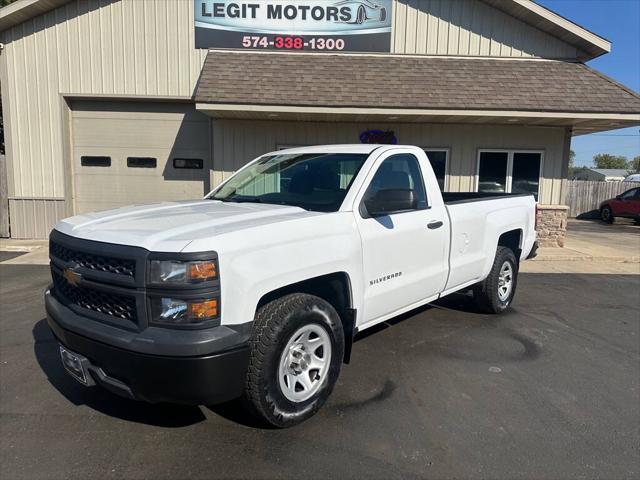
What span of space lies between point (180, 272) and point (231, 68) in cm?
906

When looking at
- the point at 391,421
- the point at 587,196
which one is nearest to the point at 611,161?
the point at 587,196

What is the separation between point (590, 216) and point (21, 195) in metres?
24.0

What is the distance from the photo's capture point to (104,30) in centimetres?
1120

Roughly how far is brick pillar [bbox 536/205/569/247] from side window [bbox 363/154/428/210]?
8149 mm

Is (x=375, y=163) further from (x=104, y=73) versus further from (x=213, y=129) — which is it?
(x=104, y=73)

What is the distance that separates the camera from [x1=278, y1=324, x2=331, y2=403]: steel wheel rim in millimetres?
3100

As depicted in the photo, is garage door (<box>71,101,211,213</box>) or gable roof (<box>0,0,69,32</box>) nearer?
gable roof (<box>0,0,69,32</box>)

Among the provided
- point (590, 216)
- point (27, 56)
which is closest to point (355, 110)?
point (27, 56)

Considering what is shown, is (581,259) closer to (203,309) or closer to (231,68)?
(231,68)

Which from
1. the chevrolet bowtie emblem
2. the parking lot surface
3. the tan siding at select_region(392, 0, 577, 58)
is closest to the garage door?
the tan siding at select_region(392, 0, 577, 58)

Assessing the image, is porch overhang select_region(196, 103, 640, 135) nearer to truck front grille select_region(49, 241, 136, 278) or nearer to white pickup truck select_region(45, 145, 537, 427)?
white pickup truck select_region(45, 145, 537, 427)

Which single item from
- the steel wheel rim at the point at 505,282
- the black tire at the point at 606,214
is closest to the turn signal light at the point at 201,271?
the steel wheel rim at the point at 505,282

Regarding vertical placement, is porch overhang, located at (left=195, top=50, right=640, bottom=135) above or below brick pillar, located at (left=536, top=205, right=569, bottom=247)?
above

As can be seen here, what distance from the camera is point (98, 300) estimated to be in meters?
2.92
